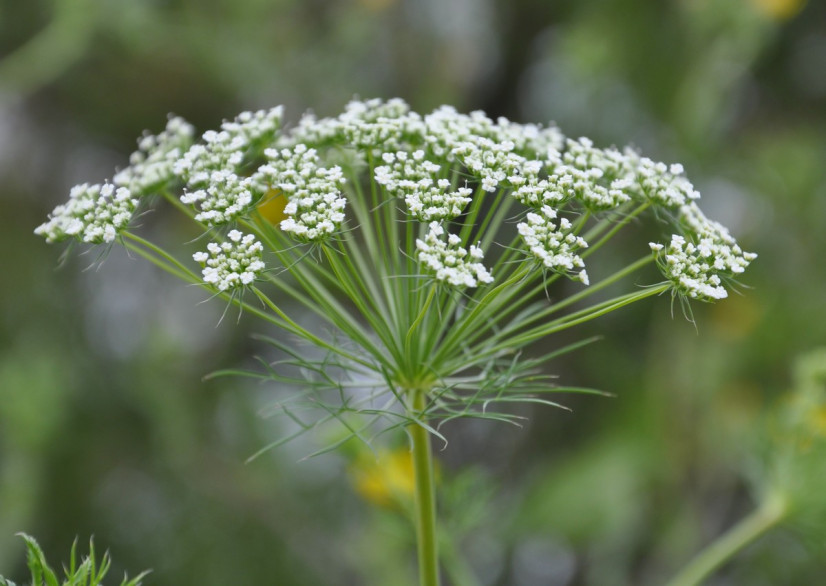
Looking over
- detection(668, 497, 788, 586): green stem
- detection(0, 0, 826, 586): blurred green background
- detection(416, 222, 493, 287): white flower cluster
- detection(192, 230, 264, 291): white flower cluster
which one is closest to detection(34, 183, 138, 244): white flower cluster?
detection(192, 230, 264, 291): white flower cluster

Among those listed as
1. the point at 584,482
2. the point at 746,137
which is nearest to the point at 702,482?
the point at 584,482

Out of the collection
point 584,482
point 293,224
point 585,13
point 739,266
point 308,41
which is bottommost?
point 293,224

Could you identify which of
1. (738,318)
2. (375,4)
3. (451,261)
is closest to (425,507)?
(451,261)

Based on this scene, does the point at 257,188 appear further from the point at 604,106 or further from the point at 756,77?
the point at 756,77

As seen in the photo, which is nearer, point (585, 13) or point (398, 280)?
point (398, 280)

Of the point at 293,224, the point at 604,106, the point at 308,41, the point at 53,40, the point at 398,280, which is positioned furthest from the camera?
the point at 308,41

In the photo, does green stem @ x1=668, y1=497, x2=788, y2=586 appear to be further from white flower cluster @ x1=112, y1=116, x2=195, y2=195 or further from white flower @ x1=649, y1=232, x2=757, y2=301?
white flower cluster @ x1=112, y1=116, x2=195, y2=195
